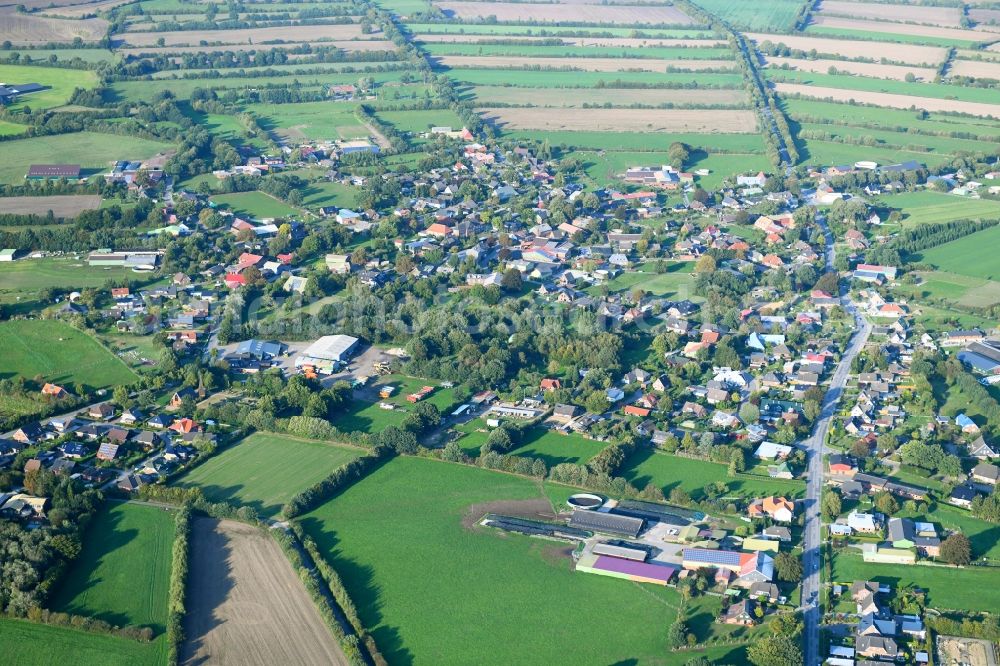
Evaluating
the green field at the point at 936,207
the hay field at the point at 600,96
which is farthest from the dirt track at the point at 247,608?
the hay field at the point at 600,96

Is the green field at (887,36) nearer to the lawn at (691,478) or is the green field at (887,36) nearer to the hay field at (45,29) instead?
the hay field at (45,29)

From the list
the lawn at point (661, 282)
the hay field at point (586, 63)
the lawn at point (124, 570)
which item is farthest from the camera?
the hay field at point (586, 63)

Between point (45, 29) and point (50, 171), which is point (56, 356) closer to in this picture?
point (50, 171)

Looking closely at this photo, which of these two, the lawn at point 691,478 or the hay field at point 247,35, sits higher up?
the hay field at point 247,35

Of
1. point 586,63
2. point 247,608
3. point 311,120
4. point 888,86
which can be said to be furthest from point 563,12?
point 247,608

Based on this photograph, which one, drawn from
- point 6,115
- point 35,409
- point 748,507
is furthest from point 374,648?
point 6,115

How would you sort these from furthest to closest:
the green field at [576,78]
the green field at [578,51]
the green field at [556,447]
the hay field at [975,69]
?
1. the green field at [578,51]
2. the hay field at [975,69]
3. the green field at [576,78]
4. the green field at [556,447]

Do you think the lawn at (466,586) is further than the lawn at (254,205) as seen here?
No

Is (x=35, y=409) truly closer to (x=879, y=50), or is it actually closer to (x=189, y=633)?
(x=189, y=633)
